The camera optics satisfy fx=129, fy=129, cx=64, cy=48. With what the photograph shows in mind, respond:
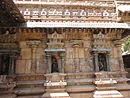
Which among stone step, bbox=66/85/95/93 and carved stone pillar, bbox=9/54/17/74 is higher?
carved stone pillar, bbox=9/54/17/74

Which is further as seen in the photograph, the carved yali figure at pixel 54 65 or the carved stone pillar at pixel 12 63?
the carved yali figure at pixel 54 65

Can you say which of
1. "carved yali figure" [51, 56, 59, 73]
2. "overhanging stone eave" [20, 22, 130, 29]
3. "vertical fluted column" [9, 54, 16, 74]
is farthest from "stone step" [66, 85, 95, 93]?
"overhanging stone eave" [20, 22, 130, 29]

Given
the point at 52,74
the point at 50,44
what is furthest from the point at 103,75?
the point at 50,44

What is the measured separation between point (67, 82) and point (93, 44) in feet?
9.26

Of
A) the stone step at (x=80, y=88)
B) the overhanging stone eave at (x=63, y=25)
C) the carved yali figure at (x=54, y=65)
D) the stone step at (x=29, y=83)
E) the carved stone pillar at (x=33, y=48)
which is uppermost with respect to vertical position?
the overhanging stone eave at (x=63, y=25)

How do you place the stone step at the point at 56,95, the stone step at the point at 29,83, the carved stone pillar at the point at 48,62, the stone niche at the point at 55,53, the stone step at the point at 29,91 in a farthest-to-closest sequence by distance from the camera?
the stone niche at the point at 55,53 → the carved stone pillar at the point at 48,62 → the stone step at the point at 29,83 → the stone step at the point at 29,91 → the stone step at the point at 56,95

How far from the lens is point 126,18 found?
A: 8711 mm

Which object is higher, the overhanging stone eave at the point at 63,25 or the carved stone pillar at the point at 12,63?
the overhanging stone eave at the point at 63,25

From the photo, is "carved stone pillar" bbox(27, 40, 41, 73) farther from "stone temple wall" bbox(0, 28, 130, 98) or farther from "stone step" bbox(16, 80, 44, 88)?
"stone step" bbox(16, 80, 44, 88)

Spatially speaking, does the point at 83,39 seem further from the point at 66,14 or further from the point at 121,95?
the point at 121,95

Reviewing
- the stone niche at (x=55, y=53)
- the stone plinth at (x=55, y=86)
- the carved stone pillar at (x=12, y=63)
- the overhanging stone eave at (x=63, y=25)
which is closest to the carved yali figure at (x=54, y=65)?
the stone niche at (x=55, y=53)

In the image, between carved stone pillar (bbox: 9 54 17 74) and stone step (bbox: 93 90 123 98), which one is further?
carved stone pillar (bbox: 9 54 17 74)


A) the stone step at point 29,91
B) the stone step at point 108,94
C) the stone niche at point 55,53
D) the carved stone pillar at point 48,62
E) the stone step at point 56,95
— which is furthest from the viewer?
the stone niche at point 55,53

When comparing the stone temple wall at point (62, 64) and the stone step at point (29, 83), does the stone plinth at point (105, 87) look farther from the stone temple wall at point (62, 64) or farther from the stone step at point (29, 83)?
the stone step at point (29, 83)
